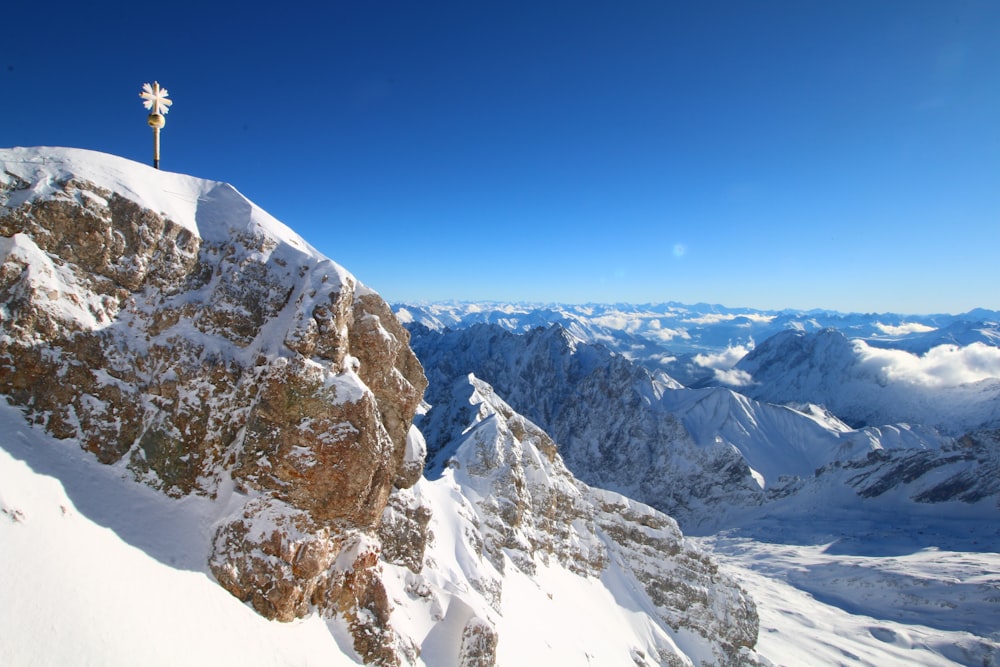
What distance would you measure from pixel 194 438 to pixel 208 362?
4.23 metres

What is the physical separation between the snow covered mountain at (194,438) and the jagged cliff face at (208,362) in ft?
0.29

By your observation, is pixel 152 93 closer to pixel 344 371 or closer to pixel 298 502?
pixel 344 371

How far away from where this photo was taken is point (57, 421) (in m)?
23.4

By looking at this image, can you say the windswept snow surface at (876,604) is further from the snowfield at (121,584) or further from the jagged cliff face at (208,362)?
the jagged cliff face at (208,362)

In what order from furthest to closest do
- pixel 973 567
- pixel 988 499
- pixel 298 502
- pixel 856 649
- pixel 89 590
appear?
pixel 988 499, pixel 973 567, pixel 856 649, pixel 298 502, pixel 89 590

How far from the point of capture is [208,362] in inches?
1070

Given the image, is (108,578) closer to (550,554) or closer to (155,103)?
(155,103)

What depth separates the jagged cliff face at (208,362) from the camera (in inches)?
938

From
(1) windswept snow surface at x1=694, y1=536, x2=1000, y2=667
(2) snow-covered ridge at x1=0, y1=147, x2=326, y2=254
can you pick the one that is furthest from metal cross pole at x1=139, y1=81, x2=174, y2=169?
(1) windswept snow surface at x1=694, y1=536, x2=1000, y2=667

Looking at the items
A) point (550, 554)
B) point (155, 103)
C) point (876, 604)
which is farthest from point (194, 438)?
point (876, 604)

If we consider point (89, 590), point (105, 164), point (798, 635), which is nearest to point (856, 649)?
point (798, 635)

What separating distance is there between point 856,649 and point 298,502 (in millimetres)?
135660

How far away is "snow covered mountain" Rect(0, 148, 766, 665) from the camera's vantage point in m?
20.3

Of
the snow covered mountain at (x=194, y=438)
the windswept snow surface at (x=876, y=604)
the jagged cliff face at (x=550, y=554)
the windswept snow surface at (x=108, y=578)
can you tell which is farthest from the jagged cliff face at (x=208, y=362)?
the windswept snow surface at (x=876, y=604)
